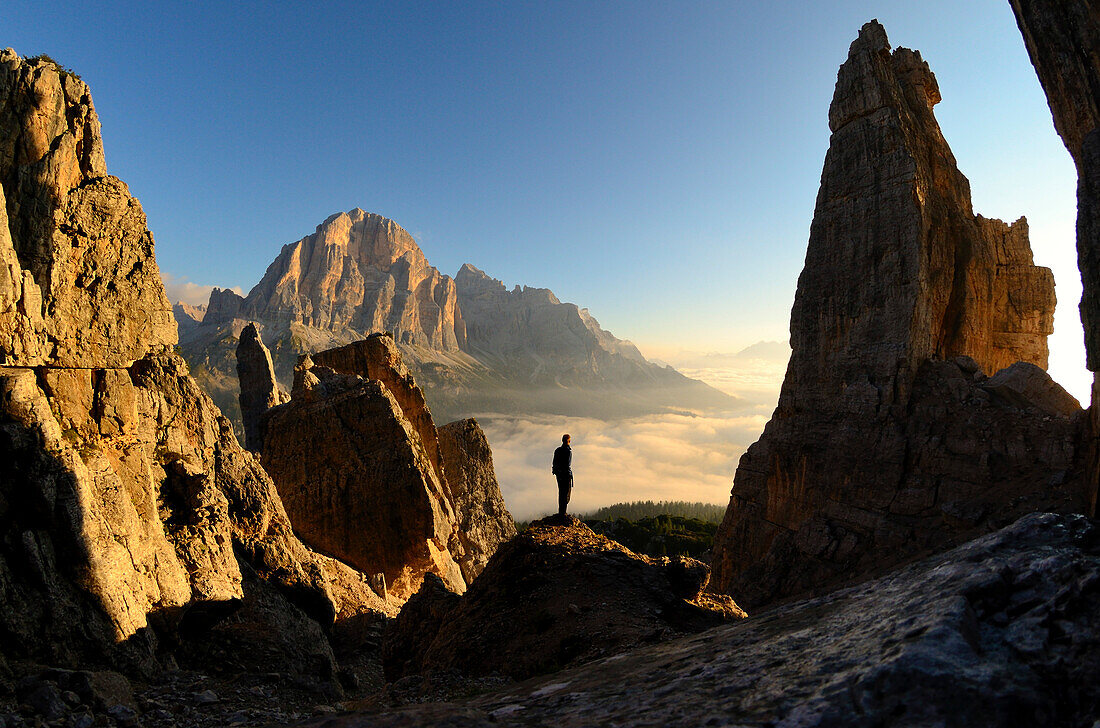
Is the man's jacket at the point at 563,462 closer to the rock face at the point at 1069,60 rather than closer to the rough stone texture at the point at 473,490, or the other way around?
the rock face at the point at 1069,60

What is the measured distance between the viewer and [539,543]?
53.5ft

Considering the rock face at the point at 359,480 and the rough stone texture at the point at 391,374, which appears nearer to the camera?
the rock face at the point at 359,480

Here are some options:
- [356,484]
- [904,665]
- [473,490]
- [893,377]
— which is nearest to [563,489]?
[904,665]

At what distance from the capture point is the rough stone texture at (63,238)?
13.0m

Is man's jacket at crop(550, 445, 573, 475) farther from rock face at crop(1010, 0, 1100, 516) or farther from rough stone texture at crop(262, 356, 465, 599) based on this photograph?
rough stone texture at crop(262, 356, 465, 599)

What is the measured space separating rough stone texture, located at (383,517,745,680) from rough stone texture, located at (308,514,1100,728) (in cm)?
526

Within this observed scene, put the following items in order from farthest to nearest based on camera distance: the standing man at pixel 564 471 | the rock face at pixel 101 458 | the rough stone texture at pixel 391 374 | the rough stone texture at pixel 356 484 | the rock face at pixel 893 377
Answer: the rough stone texture at pixel 391 374 → the rough stone texture at pixel 356 484 → the rock face at pixel 893 377 → the standing man at pixel 564 471 → the rock face at pixel 101 458

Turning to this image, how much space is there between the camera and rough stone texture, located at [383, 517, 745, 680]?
1214 centimetres

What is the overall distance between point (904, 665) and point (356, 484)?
28.0 m

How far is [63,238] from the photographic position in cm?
1430

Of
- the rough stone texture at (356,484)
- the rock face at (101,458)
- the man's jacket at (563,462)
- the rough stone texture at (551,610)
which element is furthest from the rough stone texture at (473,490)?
the man's jacket at (563,462)

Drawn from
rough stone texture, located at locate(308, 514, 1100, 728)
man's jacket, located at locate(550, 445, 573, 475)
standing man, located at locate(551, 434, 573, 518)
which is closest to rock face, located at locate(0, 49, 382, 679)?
standing man, located at locate(551, 434, 573, 518)

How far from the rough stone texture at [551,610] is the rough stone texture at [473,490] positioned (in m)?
23.9

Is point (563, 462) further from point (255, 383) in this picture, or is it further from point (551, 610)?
point (255, 383)
